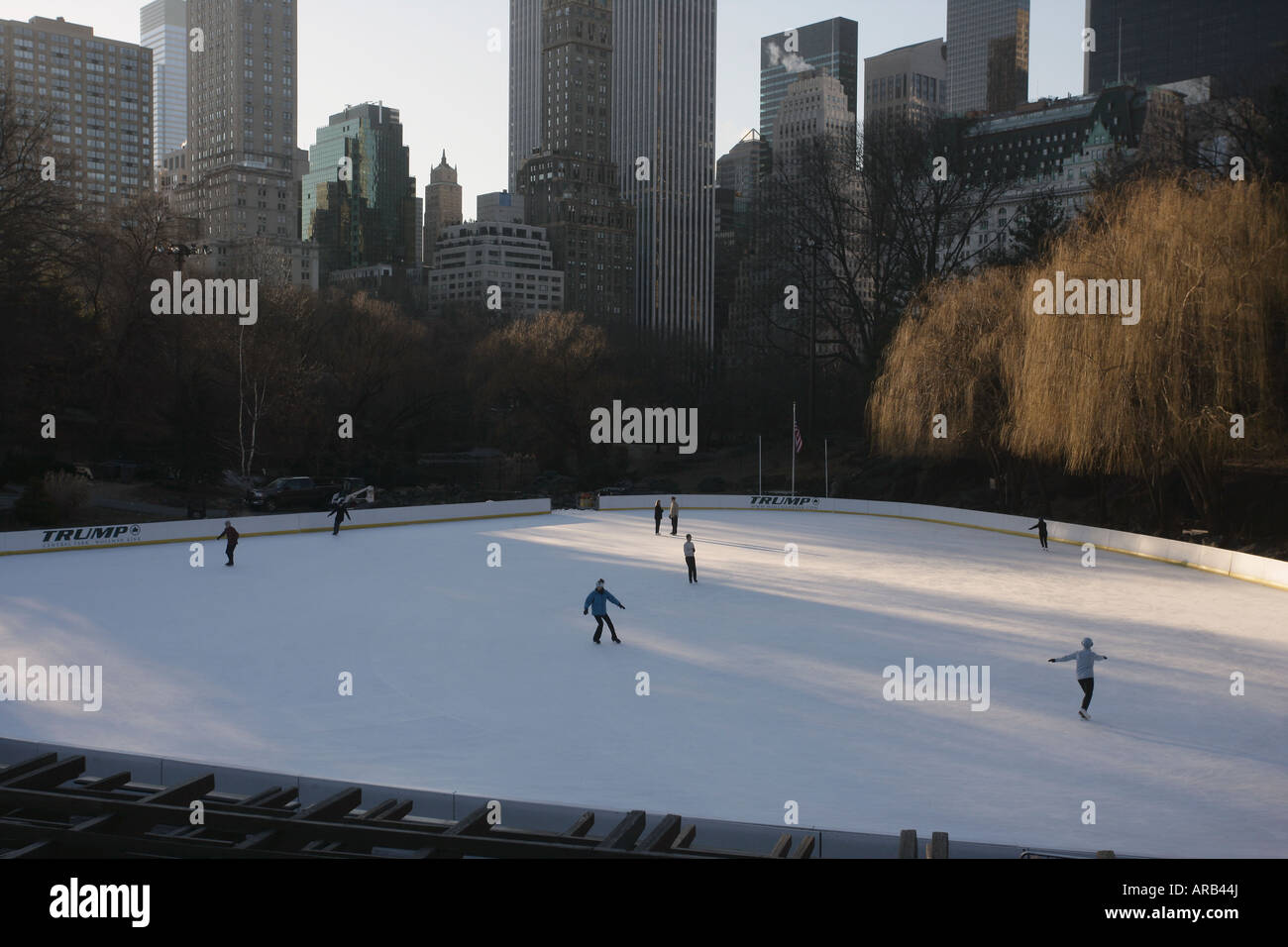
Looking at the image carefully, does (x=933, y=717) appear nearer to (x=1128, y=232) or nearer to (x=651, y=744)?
(x=651, y=744)

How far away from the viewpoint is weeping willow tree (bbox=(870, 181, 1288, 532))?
26828mm

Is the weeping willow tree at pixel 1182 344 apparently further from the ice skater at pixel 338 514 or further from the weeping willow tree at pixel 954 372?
the ice skater at pixel 338 514

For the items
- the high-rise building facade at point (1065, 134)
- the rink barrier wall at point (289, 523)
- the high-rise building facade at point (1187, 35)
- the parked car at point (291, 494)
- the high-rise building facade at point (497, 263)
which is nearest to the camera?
the rink barrier wall at point (289, 523)

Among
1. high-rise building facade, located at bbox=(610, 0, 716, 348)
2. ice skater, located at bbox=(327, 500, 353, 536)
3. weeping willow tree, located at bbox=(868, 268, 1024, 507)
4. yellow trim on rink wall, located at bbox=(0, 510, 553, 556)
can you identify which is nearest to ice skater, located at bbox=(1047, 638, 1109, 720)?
yellow trim on rink wall, located at bbox=(0, 510, 553, 556)

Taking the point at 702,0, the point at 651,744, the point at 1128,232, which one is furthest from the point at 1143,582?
the point at 702,0

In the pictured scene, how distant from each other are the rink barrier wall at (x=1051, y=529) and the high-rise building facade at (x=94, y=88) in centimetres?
16771

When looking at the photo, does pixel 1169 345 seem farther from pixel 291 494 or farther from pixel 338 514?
pixel 291 494

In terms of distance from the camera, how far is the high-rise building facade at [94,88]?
182 metres

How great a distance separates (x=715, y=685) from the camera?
14.6 metres

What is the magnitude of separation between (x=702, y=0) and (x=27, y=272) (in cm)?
17181

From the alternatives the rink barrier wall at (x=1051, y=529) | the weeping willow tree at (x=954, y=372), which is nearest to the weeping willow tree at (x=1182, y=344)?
the rink barrier wall at (x=1051, y=529)

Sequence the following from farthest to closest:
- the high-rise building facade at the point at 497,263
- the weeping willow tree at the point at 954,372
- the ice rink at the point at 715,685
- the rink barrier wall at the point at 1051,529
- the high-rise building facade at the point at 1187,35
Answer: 1. the high-rise building facade at the point at 1187,35
2. the high-rise building facade at the point at 497,263
3. the weeping willow tree at the point at 954,372
4. the rink barrier wall at the point at 1051,529
5. the ice rink at the point at 715,685

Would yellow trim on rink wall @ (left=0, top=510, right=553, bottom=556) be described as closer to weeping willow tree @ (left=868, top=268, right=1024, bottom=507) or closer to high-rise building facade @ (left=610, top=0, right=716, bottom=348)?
weeping willow tree @ (left=868, top=268, right=1024, bottom=507)

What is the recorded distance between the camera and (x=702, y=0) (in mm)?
190625
